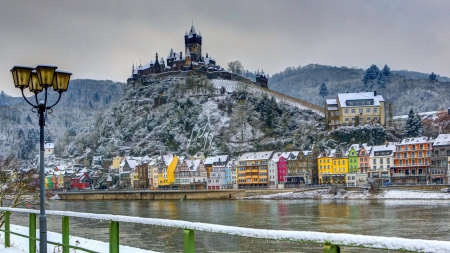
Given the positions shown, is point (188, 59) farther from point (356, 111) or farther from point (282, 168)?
point (282, 168)

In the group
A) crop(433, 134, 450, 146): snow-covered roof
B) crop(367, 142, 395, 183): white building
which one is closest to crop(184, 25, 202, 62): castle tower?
crop(367, 142, 395, 183): white building

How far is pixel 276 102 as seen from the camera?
373 feet

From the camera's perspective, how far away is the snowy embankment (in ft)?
186

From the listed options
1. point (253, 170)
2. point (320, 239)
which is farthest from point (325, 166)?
point (320, 239)

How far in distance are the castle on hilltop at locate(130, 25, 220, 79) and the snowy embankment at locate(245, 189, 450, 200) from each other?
75100mm

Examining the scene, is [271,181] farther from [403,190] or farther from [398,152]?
[403,190]

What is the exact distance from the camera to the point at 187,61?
140 meters

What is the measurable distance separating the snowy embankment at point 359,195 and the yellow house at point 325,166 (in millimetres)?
12661

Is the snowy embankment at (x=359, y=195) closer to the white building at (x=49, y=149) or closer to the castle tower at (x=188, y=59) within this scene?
the castle tower at (x=188, y=59)

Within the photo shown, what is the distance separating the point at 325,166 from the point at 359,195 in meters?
17.9

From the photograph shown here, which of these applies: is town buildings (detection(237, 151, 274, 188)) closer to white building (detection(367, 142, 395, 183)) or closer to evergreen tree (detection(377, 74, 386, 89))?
white building (detection(367, 142, 395, 183))

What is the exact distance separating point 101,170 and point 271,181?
149ft

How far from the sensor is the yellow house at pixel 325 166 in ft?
258

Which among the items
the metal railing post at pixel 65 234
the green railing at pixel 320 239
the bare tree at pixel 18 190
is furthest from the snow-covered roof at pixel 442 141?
the green railing at pixel 320 239
